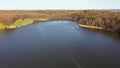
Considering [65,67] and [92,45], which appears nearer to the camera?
[65,67]

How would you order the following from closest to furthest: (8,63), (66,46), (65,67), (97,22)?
(65,67)
(8,63)
(66,46)
(97,22)

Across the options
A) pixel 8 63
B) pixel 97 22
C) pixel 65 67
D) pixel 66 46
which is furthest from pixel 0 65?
pixel 97 22

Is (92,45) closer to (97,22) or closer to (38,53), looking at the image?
(38,53)

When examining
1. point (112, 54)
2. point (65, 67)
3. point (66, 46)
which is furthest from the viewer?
point (66, 46)

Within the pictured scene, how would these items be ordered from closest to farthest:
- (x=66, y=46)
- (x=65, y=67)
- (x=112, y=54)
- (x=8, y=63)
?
(x=65, y=67) < (x=8, y=63) < (x=112, y=54) < (x=66, y=46)

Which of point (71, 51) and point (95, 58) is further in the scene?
point (71, 51)

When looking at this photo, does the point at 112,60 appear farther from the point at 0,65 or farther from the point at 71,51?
the point at 0,65

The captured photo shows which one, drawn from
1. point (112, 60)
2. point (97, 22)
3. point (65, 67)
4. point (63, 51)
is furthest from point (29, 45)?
point (97, 22)

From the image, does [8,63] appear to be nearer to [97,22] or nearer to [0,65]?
[0,65]

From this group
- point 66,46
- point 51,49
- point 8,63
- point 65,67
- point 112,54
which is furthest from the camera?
point 66,46
